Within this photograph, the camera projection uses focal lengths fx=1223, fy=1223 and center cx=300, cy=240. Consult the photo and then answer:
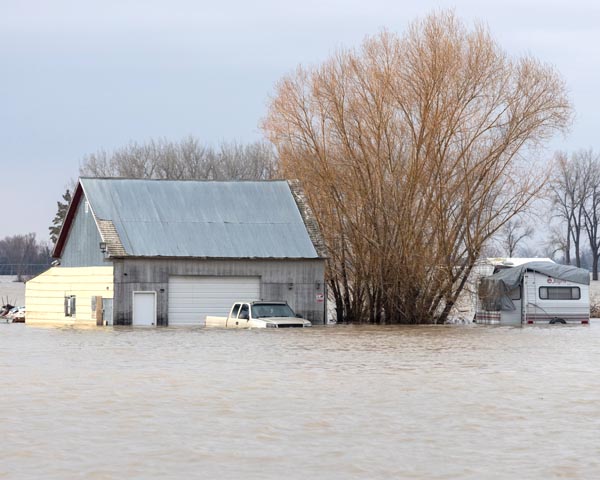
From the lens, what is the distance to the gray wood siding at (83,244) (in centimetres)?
5412

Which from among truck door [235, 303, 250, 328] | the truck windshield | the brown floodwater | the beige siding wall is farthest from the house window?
the brown floodwater

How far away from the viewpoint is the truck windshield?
45.5m

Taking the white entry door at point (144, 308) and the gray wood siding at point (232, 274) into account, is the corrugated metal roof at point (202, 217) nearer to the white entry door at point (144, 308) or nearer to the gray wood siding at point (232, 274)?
the gray wood siding at point (232, 274)

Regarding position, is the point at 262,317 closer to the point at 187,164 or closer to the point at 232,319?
the point at 232,319

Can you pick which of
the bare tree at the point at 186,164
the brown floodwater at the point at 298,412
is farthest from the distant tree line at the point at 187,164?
the brown floodwater at the point at 298,412

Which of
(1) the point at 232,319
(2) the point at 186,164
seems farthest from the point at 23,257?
(1) the point at 232,319

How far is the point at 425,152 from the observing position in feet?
181

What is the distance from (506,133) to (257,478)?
146 feet

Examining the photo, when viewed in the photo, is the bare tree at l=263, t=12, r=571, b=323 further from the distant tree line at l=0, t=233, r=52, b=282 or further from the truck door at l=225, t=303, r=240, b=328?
the distant tree line at l=0, t=233, r=52, b=282

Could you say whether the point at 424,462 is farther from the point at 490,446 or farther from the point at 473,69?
the point at 473,69

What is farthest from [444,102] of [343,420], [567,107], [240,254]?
[343,420]

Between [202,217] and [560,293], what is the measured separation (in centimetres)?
1670

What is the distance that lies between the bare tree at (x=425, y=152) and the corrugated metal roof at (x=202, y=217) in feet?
9.00

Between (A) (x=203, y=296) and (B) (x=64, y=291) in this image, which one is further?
(B) (x=64, y=291)
